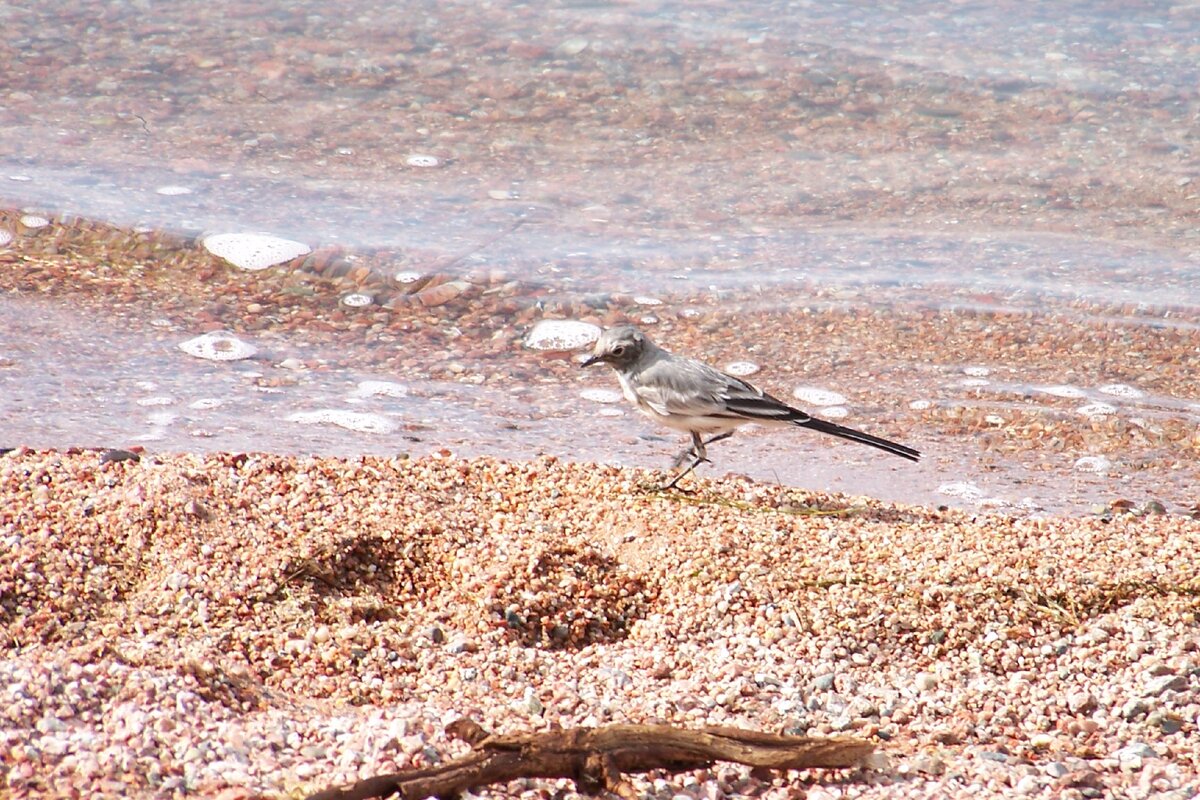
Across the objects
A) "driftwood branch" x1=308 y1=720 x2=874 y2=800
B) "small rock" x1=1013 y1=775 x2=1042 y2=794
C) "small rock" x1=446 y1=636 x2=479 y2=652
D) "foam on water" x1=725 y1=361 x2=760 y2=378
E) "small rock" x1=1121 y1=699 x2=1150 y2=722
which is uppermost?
"driftwood branch" x1=308 y1=720 x2=874 y2=800

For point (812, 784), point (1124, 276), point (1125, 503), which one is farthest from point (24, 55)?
point (812, 784)

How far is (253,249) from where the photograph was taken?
718cm

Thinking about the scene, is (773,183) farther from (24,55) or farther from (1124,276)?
(24,55)

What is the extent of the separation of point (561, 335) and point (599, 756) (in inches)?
160

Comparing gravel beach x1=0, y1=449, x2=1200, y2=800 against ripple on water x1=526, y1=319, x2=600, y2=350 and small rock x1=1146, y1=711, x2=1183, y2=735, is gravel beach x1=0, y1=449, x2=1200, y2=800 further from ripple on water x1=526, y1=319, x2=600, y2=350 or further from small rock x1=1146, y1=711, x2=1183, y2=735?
ripple on water x1=526, y1=319, x2=600, y2=350

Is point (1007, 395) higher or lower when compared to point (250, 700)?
lower

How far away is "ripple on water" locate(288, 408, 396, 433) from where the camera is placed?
539 cm

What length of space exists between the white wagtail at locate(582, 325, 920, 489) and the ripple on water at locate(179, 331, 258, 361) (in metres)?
2.13

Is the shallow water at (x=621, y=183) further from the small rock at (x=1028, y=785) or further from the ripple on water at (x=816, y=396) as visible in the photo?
the small rock at (x=1028, y=785)

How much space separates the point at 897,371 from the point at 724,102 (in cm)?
415

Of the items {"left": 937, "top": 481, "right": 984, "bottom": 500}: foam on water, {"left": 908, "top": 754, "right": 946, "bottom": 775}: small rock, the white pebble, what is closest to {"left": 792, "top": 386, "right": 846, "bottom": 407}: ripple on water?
{"left": 937, "top": 481, "right": 984, "bottom": 500}: foam on water

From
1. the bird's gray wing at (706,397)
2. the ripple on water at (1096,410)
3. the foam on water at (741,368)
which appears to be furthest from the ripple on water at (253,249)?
the ripple on water at (1096,410)

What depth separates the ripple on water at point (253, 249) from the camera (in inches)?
279

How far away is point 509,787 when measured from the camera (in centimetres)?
260
